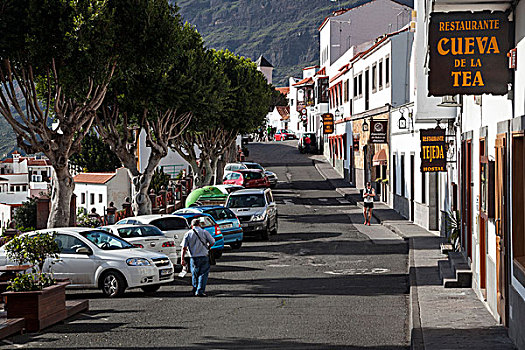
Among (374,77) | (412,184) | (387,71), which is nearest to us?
(412,184)

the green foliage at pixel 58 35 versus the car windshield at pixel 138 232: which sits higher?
the green foliage at pixel 58 35

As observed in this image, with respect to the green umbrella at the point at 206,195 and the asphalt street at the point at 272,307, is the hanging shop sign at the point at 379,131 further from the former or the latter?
the asphalt street at the point at 272,307

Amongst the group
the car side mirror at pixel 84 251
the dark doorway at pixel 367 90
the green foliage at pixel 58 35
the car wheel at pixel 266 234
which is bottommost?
the car wheel at pixel 266 234

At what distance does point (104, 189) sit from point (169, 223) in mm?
45575

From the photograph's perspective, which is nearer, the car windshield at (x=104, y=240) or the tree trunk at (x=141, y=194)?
the car windshield at (x=104, y=240)

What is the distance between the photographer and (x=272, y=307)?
15.9m

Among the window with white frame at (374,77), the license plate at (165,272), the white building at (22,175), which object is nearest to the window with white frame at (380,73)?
the window with white frame at (374,77)

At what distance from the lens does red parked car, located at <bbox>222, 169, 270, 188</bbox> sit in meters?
49.2

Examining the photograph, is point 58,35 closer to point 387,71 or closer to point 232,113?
point 387,71

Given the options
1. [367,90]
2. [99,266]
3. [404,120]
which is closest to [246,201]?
[404,120]

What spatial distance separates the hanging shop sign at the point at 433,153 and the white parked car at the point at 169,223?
7572mm

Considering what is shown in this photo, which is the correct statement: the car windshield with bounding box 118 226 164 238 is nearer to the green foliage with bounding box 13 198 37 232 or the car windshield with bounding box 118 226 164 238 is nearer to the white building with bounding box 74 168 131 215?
Answer: the green foliage with bounding box 13 198 37 232

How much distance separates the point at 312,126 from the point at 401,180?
208 ft

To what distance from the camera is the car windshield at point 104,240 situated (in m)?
18.7
